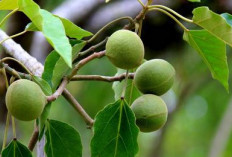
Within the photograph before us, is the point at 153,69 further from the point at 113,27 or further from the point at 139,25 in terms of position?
the point at 113,27

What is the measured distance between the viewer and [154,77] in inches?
42.2

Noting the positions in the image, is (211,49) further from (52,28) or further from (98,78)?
(52,28)

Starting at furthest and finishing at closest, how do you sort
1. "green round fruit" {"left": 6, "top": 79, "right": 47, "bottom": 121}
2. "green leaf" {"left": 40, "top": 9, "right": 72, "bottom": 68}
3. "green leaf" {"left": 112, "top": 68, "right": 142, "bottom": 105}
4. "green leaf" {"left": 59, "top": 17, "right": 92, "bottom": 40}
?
"green leaf" {"left": 112, "top": 68, "right": 142, "bottom": 105}, "green leaf" {"left": 59, "top": 17, "right": 92, "bottom": 40}, "green round fruit" {"left": 6, "top": 79, "right": 47, "bottom": 121}, "green leaf" {"left": 40, "top": 9, "right": 72, "bottom": 68}

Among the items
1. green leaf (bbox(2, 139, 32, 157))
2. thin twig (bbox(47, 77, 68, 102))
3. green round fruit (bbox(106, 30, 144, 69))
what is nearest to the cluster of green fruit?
green round fruit (bbox(106, 30, 144, 69))

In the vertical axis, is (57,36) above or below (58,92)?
above

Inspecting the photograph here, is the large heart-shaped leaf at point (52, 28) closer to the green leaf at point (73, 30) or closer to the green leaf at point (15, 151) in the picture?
the green leaf at point (73, 30)

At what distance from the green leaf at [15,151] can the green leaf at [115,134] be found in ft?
0.44

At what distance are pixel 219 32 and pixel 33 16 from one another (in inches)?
13.5

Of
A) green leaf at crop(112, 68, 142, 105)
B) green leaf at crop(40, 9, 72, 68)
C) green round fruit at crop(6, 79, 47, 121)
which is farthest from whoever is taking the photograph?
green leaf at crop(112, 68, 142, 105)

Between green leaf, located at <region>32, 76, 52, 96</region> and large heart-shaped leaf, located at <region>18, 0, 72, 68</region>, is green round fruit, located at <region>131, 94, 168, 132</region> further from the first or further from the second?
large heart-shaped leaf, located at <region>18, 0, 72, 68</region>

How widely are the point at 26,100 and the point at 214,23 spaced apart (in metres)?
0.36

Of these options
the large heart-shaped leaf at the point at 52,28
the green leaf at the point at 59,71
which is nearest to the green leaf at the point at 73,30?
the green leaf at the point at 59,71

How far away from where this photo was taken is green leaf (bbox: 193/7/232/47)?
1001mm

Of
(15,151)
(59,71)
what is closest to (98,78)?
(59,71)
